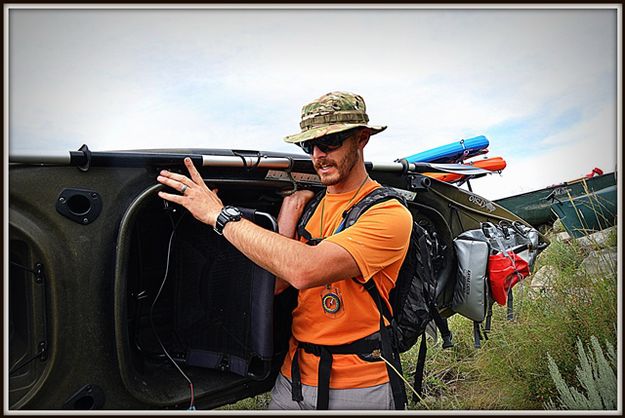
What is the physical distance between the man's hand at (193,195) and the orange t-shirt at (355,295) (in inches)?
22.3

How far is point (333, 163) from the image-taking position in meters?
2.53

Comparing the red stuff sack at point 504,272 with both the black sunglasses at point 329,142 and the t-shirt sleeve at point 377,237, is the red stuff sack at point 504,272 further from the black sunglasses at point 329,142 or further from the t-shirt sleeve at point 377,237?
the black sunglasses at point 329,142

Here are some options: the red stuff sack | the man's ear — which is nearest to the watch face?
the man's ear

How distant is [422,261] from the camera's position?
2.78 m

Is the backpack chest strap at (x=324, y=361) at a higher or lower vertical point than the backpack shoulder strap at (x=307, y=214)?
lower

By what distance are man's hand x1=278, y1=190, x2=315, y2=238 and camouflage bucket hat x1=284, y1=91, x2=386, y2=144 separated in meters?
0.39

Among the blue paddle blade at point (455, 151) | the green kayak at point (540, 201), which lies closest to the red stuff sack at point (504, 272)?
the blue paddle blade at point (455, 151)

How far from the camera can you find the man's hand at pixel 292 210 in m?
2.74

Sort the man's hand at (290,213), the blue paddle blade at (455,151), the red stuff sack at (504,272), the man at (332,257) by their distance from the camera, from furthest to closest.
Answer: the blue paddle blade at (455,151) < the red stuff sack at (504,272) < the man's hand at (290,213) < the man at (332,257)

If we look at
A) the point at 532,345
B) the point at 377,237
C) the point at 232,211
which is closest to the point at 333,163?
the point at 377,237

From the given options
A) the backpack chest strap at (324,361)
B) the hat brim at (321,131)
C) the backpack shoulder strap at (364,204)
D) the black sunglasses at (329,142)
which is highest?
the hat brim at (321,131)

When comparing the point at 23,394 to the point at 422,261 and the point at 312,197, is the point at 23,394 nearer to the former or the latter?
the point at 312,197

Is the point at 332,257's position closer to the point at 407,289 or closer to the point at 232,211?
the point at 232,211

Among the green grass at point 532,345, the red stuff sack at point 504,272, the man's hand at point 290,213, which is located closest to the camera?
the man's hand at point 290,213
